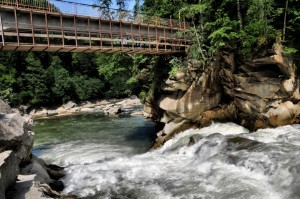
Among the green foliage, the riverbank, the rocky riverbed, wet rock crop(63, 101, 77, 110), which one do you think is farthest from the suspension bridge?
wet rock crop(63, 101, 77, 110)

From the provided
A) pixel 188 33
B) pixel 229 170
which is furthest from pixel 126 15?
pixel 229 170

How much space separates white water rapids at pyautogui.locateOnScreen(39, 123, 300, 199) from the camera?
11.9 meters

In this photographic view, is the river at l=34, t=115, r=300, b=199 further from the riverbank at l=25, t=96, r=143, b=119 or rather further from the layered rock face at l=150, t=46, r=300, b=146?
the riverbank at l=25, t=96, r=143, b=119

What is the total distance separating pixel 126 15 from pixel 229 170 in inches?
547

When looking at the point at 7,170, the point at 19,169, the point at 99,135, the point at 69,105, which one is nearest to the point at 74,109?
the point at 69,105

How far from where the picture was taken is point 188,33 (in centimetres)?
2422

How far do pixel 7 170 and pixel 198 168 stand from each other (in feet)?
29.7

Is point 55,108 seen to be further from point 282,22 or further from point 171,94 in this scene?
point 282,22

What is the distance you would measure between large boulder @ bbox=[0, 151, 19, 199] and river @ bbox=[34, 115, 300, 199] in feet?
11.4

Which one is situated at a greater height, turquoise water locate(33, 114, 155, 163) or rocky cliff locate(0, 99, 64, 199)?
rocky cliff locate(0, 99, 64, 199)

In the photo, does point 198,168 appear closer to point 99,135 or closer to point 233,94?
point 233,94

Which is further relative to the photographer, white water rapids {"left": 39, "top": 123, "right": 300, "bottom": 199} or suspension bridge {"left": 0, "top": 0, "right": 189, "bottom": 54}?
suspension bridge {"left": 0, "top": 0, "right": 189, "bottom": 54}

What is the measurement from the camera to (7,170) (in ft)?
31.8

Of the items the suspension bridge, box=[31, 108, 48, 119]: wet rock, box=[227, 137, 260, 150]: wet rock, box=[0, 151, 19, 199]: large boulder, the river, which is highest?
the suspension bridge
